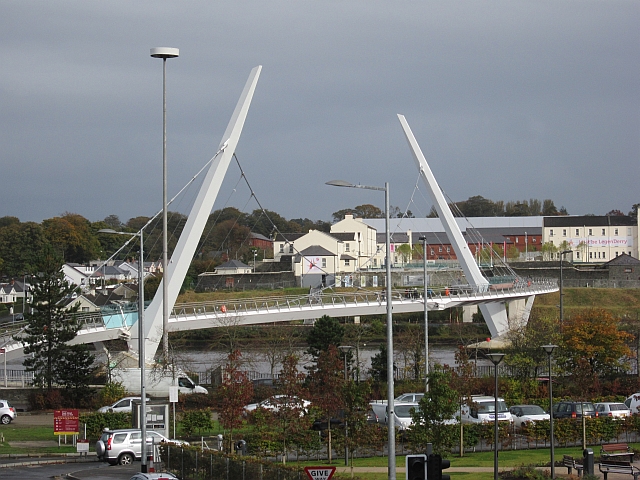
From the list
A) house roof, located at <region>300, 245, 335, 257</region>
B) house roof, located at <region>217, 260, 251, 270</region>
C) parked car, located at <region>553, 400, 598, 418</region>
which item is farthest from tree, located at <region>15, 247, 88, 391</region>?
house roof, located at <region>217, 260, 251, 270</region>

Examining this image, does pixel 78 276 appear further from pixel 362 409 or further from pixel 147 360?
pixel 362 409

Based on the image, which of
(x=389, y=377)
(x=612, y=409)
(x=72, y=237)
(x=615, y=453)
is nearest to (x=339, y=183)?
(x=389, y=377)

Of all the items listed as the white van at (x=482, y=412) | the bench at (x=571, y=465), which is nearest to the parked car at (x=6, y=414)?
the white van at (x=482, y=412)

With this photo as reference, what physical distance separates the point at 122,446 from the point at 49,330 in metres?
17.6

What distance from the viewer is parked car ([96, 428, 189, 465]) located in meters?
29.4

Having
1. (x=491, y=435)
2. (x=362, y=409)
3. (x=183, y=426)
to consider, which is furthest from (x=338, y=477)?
(x=183, y=426)

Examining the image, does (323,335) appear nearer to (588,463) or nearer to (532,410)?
(532,410)

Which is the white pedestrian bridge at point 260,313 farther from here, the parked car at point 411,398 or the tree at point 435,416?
the tree at point 435,416

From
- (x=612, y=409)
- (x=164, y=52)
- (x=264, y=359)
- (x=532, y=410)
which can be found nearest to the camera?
(x=164, y=52)

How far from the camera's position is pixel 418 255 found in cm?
13688

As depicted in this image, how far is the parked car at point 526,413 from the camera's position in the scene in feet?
111

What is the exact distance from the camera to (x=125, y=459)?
96.4 ft

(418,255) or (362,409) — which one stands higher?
(418,255)

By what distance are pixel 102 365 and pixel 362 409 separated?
24.6 meters
